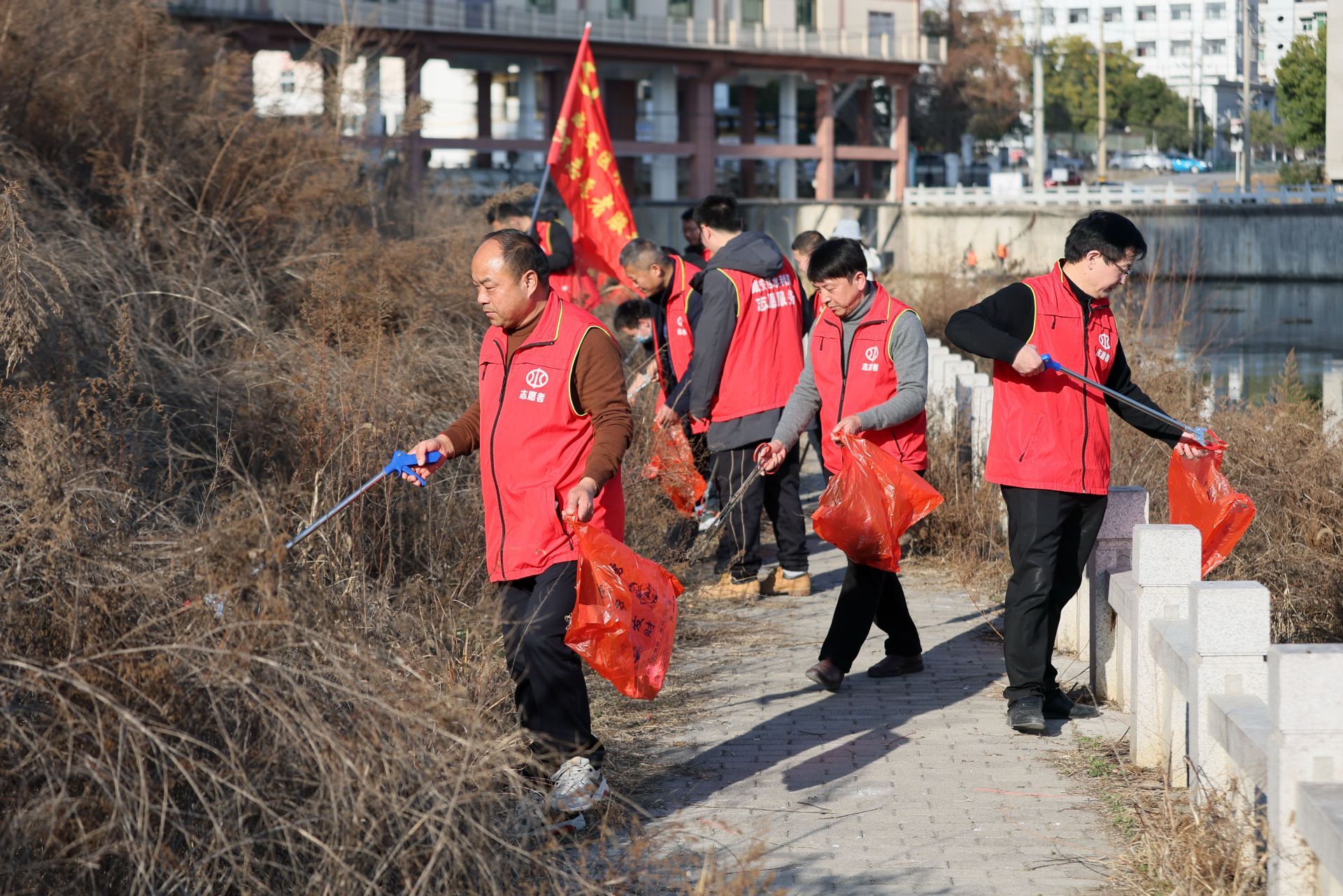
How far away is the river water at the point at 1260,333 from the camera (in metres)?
14.0

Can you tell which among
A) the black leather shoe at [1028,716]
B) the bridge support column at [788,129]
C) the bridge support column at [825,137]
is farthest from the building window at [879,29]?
the black leather shoe at [1028,716]

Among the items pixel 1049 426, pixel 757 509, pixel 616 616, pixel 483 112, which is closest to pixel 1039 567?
pixel 1049 426

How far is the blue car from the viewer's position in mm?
79125

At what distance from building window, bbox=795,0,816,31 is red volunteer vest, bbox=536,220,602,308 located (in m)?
51.8

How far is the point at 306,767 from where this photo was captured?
342 cm

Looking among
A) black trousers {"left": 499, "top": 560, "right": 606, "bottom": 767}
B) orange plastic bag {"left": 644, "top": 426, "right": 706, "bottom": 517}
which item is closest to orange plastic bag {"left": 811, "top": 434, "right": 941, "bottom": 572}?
black trousers {"left": 499, "top": 560, "right": 606, "bottom": 767}

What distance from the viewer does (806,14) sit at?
6194 cm

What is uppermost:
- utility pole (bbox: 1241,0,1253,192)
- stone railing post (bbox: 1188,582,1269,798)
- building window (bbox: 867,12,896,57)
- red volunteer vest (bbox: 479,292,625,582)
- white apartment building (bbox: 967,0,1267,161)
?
white apartment building (bbox: 967,0,1267,161)

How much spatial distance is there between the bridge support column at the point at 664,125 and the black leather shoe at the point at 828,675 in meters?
54.0

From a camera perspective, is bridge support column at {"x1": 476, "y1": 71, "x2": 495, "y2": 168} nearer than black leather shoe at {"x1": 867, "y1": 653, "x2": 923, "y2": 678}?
No

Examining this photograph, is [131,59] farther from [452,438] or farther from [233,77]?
[452,438]

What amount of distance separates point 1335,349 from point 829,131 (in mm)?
38995

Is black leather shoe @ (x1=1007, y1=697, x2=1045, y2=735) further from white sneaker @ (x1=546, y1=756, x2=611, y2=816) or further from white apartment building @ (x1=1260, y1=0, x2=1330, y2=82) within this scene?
white apartment building @ (x1=1260, y1=0, x2=1330, y2=82)

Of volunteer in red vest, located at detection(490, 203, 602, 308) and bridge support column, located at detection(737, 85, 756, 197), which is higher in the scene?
bridge support column, located at detection(737, 85, 756, 197)
